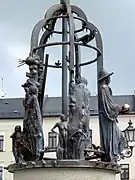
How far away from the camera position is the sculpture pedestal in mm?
8875

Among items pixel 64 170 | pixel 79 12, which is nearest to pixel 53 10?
pixel 79 12

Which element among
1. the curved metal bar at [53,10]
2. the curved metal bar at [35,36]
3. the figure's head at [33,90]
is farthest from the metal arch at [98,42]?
the figure's head at [33,90]

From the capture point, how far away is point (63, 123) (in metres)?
9.66

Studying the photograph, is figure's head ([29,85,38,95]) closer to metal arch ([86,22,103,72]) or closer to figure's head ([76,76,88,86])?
figure's head ([76,76,88,86])

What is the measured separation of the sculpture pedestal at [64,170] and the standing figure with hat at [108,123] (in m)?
0.88

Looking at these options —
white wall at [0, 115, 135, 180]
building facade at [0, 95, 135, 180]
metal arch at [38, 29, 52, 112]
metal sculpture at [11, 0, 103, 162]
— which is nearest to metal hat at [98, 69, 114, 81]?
metal sculpture at [11, 0, 103, 162]

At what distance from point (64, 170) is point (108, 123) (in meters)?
1.71

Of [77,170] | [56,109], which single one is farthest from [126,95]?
[77,170]

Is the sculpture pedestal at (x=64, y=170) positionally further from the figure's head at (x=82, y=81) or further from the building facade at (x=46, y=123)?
the building facade at (x=46, y=123)

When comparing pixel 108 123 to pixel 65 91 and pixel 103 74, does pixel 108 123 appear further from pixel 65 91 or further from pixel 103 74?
pixel 65 91

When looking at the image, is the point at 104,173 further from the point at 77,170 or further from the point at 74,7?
the point at 74,7

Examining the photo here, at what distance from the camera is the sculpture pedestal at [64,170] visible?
888cm

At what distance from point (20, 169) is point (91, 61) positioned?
3.75m

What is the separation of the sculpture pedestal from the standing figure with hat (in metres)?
0.88
